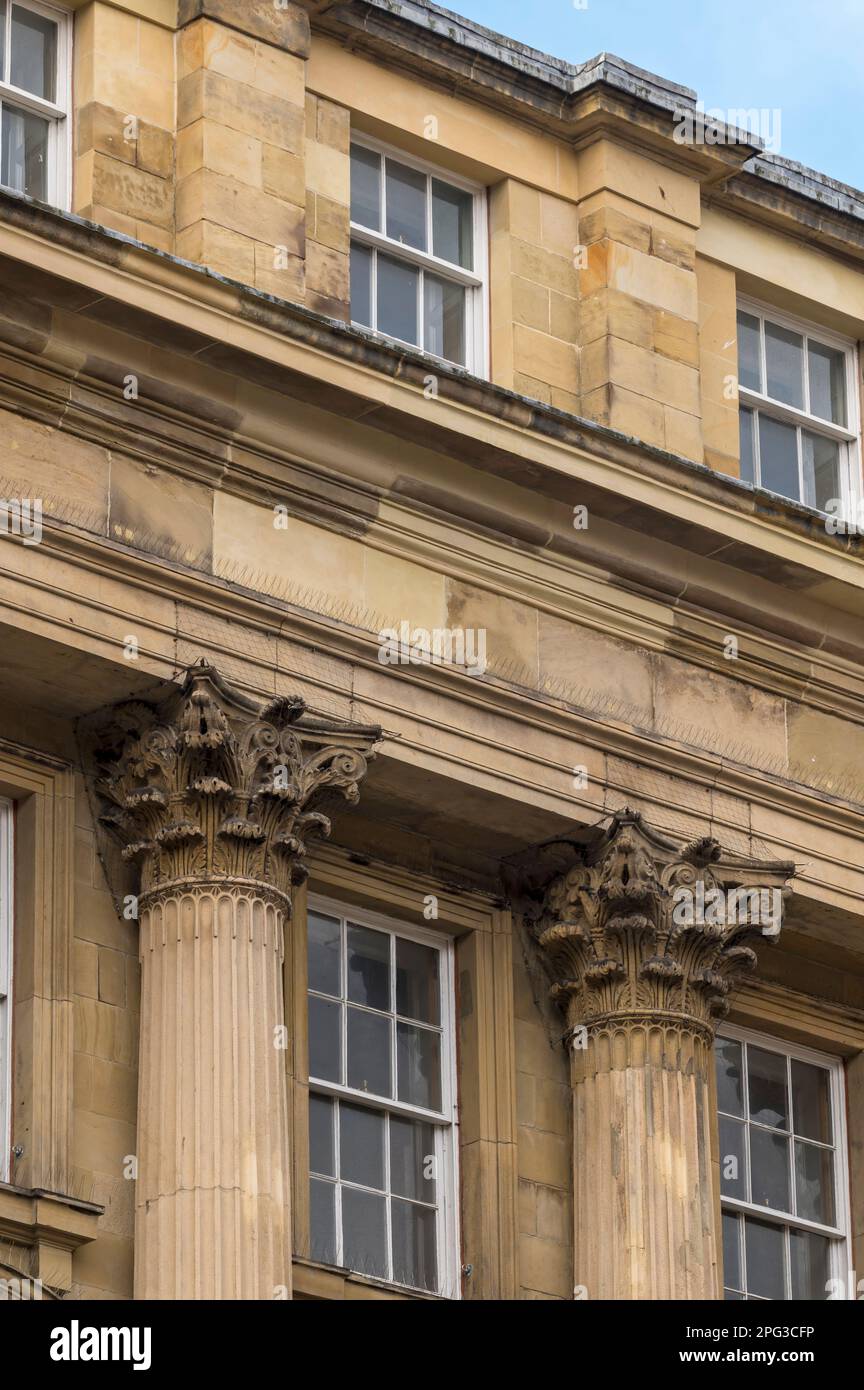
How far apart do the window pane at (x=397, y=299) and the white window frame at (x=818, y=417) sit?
3.00 m

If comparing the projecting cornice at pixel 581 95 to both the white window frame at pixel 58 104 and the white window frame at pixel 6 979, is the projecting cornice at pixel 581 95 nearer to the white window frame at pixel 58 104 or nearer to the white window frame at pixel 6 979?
the white window frame at pixel 58 104

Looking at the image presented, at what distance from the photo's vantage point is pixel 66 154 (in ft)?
88.7

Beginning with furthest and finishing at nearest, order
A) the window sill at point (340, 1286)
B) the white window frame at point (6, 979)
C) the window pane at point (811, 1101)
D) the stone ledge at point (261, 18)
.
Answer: the window pane at point (811, 1101)
the stone ledge at point (261, 18)
the window sill at point (340, 1286)
the white window frame at point (6, 979)

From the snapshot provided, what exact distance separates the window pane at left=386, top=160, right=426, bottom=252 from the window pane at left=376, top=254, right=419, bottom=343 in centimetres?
20

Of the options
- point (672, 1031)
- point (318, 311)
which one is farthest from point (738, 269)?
point (672, 1031)

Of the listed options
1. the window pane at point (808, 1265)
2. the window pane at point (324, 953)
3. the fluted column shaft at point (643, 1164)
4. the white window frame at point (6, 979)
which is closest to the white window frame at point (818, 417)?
the fluted column shaft at point (643, 1164)

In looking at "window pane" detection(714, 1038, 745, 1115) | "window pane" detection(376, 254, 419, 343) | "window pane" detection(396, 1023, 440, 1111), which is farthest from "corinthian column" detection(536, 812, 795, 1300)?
"window pane" detection(376, 254, 419, 343)

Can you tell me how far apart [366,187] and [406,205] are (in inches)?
16.1

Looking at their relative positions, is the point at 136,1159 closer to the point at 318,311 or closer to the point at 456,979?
the point at 456,979

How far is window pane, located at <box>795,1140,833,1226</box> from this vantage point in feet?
97.8

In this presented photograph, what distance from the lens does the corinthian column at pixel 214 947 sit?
24594mm

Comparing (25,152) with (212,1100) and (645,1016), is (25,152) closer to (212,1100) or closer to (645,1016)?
(212,1100)

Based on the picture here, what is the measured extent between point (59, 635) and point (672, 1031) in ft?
17.6

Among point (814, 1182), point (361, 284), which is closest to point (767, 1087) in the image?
point (814, 1182)
